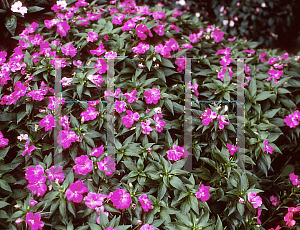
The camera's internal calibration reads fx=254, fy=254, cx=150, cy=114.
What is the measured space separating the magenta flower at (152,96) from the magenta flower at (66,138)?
0.54 meters

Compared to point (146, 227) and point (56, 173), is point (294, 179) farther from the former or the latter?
point (56, 173)

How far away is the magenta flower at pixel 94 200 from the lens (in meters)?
1.54

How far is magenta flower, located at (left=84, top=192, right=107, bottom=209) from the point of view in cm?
154

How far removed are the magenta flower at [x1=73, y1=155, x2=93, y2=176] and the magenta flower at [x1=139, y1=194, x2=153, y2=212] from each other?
1.20ft

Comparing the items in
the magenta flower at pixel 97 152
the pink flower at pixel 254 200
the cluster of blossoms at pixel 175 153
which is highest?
the magenta flower at pixel 97 152

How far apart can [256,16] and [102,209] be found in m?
3.97

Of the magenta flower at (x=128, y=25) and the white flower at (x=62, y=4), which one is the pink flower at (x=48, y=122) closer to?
the magenta flower at (x=128, y=25)

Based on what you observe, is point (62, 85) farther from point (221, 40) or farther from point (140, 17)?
point (221, 40)

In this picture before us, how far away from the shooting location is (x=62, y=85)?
72.6 inches

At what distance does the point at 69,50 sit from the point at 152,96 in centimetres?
75

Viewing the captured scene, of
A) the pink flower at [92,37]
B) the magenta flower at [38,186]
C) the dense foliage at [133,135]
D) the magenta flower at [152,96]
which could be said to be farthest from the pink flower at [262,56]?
the magenta flower at [38,186]

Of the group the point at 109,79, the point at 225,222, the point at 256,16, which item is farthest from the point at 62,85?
the point at 256,16

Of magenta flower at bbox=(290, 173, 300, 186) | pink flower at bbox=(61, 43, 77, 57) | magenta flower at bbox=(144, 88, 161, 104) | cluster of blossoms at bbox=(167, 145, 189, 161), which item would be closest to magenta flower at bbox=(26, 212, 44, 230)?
cluster of blossoms at bbox=(167, 145, 189, 161)

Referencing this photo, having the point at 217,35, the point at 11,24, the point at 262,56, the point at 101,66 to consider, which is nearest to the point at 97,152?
the point at 101,66
